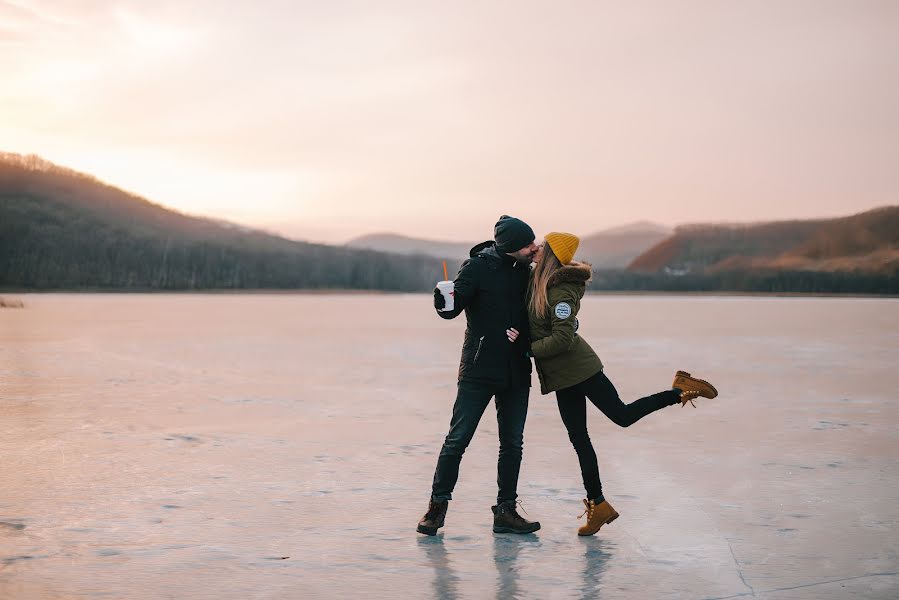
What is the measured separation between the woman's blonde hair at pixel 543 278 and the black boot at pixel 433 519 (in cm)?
116

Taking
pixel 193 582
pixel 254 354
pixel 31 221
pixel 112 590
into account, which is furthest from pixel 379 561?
pixel 31 221

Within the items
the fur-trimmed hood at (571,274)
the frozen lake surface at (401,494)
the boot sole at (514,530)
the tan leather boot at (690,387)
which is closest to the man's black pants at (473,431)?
the boot sole at (514,530)

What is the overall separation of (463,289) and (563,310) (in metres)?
0.54

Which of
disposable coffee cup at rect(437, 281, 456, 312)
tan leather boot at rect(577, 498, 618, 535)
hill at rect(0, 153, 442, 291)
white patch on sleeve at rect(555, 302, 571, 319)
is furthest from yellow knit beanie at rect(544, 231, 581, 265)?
hill at rect(0, 153, 442, 291)

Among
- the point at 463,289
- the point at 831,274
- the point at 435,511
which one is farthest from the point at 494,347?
the point at 831,274

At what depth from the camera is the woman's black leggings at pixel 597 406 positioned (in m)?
4.90

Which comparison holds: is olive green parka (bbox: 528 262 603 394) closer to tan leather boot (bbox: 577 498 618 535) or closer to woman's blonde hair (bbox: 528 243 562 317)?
woman's blonde hair (bbox: 528 243 562 317)

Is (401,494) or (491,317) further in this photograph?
(401,494)

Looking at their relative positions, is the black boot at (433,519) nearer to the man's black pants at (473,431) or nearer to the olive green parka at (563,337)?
the man's black pants at (473,431)

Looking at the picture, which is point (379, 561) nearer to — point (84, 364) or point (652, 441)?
point (652, 441)

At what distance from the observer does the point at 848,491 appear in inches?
235

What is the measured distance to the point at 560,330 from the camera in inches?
183

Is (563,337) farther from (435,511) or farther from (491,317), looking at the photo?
(435,511)

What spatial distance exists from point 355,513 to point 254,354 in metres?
13.0
